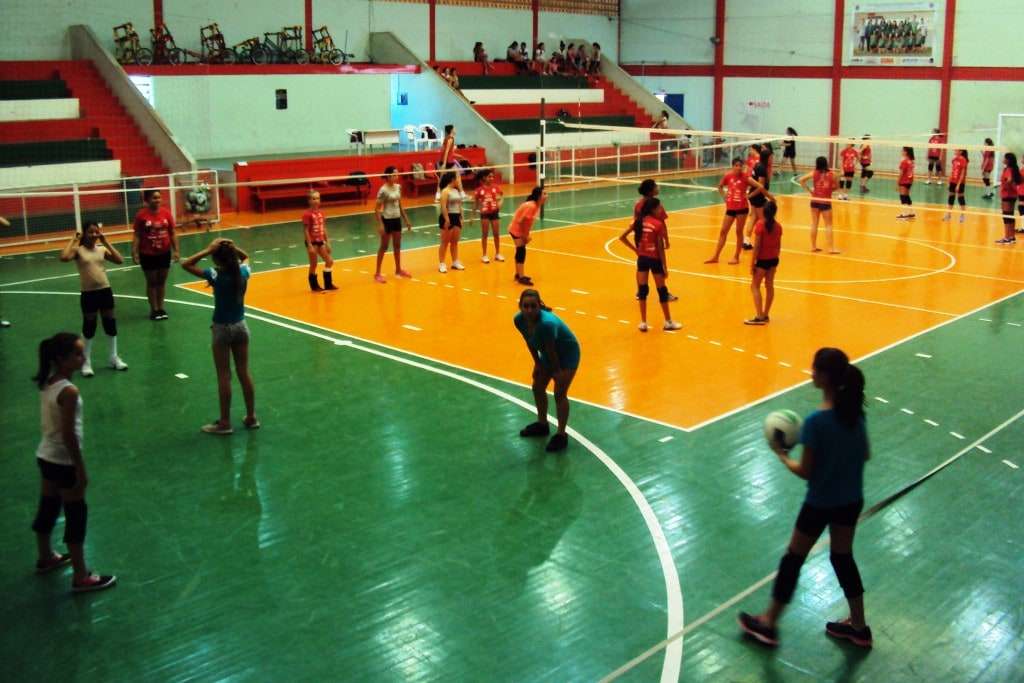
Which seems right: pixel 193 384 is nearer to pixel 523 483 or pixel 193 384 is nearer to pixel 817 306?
pixel 523 483

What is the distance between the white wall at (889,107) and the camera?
36.8 meters

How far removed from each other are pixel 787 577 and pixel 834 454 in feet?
2.90

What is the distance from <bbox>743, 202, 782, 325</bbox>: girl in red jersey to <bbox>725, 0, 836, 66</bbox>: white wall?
27.2 metres

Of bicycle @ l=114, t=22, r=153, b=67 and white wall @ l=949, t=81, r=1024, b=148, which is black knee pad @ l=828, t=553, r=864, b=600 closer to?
bicycle @ l=114, t=22, r=153, b=67

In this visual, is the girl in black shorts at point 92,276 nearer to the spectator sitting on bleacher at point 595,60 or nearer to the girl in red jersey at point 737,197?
the girl in red jersey at point 737,197

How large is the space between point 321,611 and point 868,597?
3.76 metres

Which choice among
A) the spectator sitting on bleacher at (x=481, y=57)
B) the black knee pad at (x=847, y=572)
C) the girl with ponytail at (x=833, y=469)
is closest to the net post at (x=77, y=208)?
the girl with ponytail at (x=833, y=469)

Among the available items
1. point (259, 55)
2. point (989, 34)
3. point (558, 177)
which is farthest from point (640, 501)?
point (989, 34)

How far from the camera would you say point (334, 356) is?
45.1ft

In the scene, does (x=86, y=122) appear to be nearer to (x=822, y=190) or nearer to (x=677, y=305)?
(x=677, y=305)

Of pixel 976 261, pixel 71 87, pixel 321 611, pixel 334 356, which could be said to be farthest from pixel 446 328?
pixel 71 87

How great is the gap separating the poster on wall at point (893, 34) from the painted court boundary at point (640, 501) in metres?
28.8

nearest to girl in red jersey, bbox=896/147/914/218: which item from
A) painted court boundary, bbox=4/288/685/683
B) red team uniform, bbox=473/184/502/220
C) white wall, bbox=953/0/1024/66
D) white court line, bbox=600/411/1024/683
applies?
red team uniform, bbox=473/184/502/220

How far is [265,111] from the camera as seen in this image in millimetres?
33031
